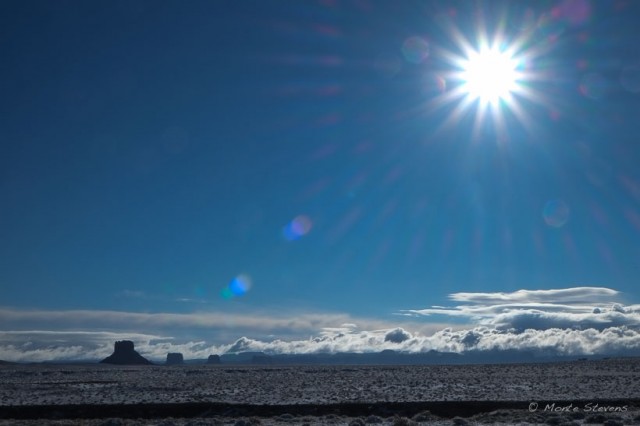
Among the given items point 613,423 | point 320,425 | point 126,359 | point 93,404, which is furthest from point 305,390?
point 126,359

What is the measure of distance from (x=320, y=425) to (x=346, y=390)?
14.8 metres

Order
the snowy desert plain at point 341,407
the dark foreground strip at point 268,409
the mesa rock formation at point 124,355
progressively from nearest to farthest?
the snowy desert plain at point 341,407 < the dark foreground strip at point 268,409 < the mesa rock formation at point 124,355

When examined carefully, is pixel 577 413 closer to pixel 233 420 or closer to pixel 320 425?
pixel 320 425

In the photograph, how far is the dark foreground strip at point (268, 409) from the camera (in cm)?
2869

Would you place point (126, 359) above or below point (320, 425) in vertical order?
above

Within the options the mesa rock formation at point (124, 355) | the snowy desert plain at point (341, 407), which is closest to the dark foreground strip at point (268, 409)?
the snowy desert plain at point (341, 407)

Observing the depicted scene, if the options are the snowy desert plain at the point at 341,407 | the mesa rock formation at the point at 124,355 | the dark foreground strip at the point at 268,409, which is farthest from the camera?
the mesa rock formation at the point at 124,355

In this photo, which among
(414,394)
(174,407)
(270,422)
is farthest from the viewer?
(414,394)

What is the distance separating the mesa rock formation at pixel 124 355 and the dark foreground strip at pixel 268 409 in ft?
510

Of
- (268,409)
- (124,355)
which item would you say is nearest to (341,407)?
(268,409)

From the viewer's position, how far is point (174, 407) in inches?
1195

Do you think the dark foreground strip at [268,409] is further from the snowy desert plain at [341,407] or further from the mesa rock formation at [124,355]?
the mesa rock formation at [124,355]

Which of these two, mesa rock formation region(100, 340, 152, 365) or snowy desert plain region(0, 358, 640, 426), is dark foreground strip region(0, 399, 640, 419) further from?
mesa rock formation region(100, 340, 152, 365)

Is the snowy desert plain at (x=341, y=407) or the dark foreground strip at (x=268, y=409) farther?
the dark foreground strip at (x=268, y=409)
